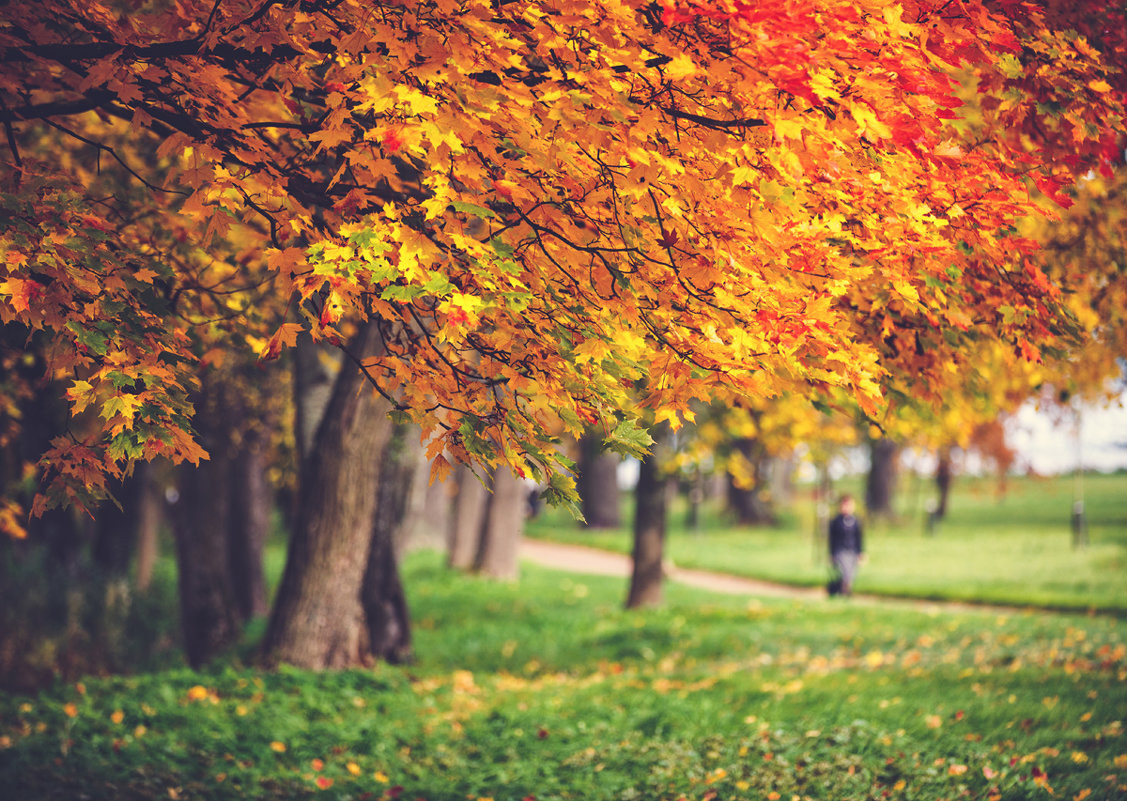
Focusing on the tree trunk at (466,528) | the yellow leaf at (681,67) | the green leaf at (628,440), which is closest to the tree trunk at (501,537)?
the tree trunk at (466,528)

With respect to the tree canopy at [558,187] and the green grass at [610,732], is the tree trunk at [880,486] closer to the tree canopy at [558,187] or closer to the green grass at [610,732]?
the green grass at [610,732]

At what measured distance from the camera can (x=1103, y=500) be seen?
39406 mm

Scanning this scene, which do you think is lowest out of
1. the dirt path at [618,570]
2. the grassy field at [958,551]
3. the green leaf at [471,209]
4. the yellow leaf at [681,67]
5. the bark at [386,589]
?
the dirt path at [618,570]

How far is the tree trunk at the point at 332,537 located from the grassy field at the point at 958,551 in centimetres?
1129

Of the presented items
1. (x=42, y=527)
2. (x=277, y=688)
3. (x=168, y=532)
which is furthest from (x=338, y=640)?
(x=168, y=532)

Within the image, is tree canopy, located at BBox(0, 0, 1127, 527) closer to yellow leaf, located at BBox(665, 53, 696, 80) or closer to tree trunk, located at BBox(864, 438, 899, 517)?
yellow leaf, located at BBox(665, 53, 696, 80)

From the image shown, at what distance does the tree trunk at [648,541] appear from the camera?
12.8 m

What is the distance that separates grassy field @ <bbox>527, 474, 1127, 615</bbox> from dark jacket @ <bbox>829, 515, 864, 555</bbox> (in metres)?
2.56

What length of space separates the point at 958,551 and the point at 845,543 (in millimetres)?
10944

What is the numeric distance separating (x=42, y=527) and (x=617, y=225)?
17.8 m

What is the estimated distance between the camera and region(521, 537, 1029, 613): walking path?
49.9 ft

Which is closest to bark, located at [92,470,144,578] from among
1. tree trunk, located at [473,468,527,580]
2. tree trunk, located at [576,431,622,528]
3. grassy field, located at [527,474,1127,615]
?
tree trunk, located at [473,468,527,580]

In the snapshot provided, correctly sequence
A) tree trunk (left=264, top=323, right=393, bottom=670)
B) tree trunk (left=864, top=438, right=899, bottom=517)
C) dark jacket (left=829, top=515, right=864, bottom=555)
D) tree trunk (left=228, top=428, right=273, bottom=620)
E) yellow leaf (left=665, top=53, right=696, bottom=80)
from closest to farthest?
yellow leaf (left=665, top=53, right=696, bottom=80)
tree trunk (left=264, top=323, right=393, bottom=670)
tree trunk (left=228, top=428, right=273, bottom=620)
dark jacket (left=829, top=515, right=864, bottom=555)
tree trunk (left=864, top=438, right=899, bottom=517)

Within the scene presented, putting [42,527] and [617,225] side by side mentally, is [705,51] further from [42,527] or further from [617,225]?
[42,527]
